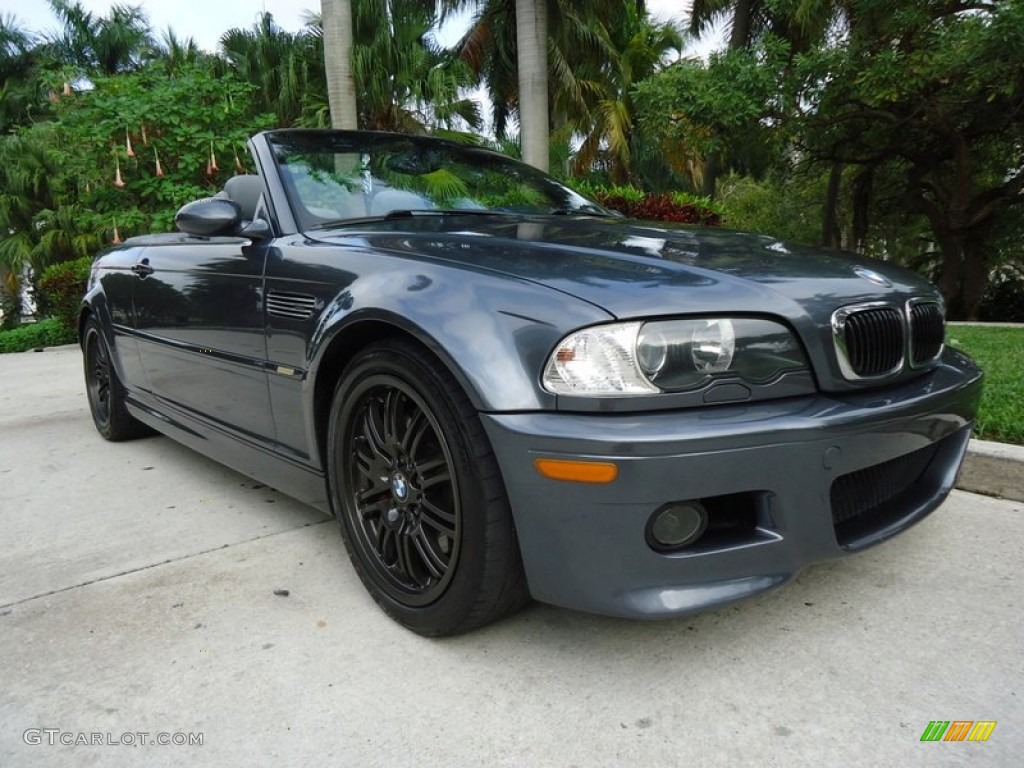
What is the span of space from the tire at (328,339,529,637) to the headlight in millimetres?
280

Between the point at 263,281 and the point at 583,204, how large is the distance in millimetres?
1533

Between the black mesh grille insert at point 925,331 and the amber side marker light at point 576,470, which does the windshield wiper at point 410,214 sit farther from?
the black mesh grille insert at point 925,331

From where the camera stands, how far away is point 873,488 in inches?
79.1

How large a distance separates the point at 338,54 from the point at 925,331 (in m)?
8.00

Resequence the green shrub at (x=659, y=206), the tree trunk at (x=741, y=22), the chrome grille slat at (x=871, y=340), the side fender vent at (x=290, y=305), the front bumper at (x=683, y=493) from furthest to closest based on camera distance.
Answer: the tree trunk at (x=741, y=22) < the green shrub at (x=659, y=206) < the side fender vent at (x=290, y=305) < the chrome grille slat at (x=871, y=340) < the front bumper at (x=683, y=493)

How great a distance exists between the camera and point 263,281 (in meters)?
2.49

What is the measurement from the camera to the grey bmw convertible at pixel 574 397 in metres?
1.63

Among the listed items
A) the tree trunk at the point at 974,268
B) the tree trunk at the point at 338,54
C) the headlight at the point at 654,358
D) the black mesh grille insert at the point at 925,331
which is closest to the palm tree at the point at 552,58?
the tree trunk at the point at 338,54

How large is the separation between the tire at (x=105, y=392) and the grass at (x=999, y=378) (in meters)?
4.33

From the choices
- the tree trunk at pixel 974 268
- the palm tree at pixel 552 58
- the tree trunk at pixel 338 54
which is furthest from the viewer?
the palm tree at pixel 552 58

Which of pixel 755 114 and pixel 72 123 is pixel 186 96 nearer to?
pixel 72 123

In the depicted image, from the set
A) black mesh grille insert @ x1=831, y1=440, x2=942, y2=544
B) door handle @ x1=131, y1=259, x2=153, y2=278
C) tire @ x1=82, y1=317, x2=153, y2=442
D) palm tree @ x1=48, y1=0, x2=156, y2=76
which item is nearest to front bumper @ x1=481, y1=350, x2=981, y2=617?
black mesh grille insert @ x1=831, y1=440, x2=942, y2=544

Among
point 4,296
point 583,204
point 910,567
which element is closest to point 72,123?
point 583,204

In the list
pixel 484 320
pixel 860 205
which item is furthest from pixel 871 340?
pixel 860 205
